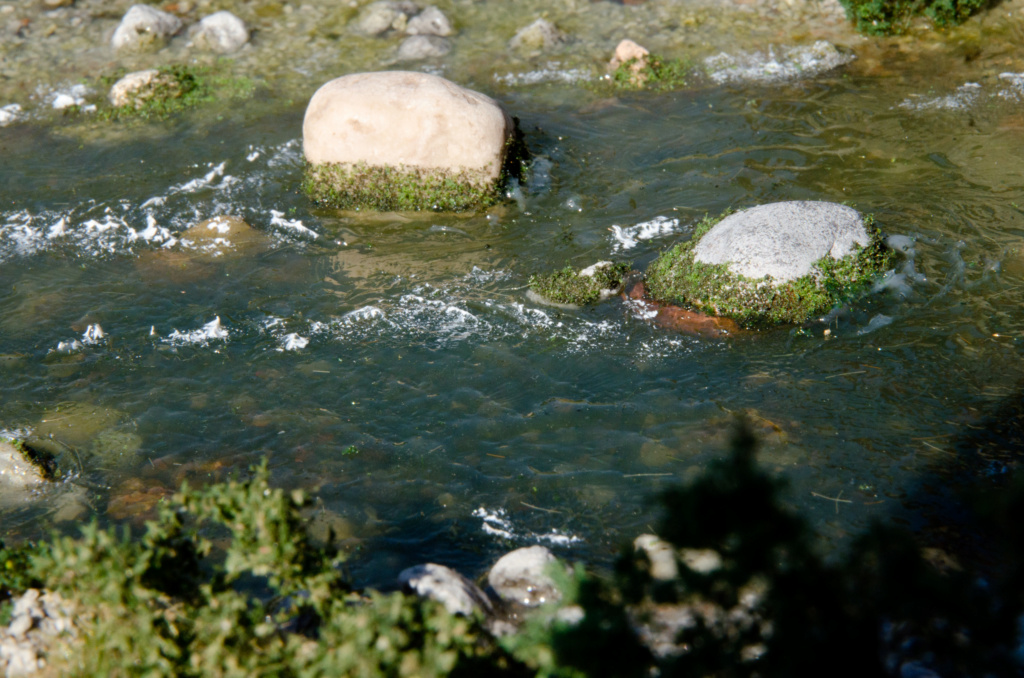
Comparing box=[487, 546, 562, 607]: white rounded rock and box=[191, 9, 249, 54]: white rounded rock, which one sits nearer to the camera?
box=[487, 546, 562, 607]: white rounded rock

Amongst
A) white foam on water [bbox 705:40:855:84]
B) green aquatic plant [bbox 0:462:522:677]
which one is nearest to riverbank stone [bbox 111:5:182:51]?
white foam on water [bbox 705:40:855:84]

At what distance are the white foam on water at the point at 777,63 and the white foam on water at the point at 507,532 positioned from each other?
9.38 meters

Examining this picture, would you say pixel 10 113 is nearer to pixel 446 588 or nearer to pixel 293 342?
pixel 293 342

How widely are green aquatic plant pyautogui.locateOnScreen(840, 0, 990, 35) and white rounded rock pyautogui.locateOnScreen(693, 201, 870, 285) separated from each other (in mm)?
6430

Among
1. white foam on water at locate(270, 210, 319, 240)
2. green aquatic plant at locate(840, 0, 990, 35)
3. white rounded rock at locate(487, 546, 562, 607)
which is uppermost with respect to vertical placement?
green aquatic plant at locate(840, 0, 990, 35)

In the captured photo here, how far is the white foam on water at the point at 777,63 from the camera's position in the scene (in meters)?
13.4

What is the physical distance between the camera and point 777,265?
872 cm

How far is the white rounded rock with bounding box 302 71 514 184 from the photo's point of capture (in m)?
10.8

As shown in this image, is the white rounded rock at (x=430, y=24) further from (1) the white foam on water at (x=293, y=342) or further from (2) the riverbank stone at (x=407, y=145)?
(1) the white foam on water at (x=293, y=342)

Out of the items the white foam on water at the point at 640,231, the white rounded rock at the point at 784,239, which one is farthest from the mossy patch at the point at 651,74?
the white rounded rock at the point at 784,239

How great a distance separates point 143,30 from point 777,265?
12769 mm

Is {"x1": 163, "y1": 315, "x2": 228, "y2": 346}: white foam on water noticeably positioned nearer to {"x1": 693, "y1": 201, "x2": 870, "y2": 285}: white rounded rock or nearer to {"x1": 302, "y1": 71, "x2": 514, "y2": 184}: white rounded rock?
{"x1": 302, "y1": 71, "x2": 514, "y2": 184}: white rounded rock

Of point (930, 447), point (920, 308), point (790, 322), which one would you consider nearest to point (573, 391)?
point (790, 322)

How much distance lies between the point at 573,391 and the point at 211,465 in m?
3.60
